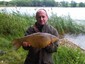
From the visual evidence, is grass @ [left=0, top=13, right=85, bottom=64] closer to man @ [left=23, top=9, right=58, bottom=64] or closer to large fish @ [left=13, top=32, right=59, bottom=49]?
man @ [left=23, top=9, right=58, bottom=64]

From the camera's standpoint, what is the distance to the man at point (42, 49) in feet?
13.9

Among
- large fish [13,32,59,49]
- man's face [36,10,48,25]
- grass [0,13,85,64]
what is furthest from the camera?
grass [0,13,85,64]

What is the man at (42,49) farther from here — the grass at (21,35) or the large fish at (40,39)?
the grass at (21,35)

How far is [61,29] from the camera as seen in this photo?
15602mm

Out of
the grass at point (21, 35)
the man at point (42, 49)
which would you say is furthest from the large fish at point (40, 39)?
the grass at point (21, 35)

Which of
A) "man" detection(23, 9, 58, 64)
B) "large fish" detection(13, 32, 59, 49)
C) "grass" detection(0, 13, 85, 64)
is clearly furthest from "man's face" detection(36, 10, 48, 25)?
"grass" detection(0, 13, 85, 64)

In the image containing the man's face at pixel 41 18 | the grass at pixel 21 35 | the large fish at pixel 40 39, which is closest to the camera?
the large fish at pixel 40 39

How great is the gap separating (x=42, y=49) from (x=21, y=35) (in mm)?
6750

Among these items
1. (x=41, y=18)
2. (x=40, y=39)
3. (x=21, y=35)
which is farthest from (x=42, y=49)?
(x=21, y=35)

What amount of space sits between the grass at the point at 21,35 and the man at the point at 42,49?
71 cm

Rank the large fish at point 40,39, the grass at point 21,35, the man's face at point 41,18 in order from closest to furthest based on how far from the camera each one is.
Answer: the large fish at point 40,39, the man's face at point 41,18, the grass at point 21,35

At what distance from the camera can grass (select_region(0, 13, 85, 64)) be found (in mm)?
7496

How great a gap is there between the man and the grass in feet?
2.33

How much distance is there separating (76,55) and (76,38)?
26.2 ft
